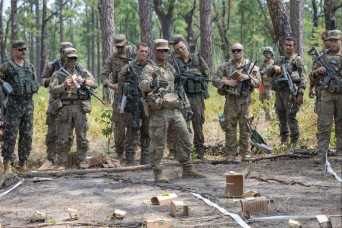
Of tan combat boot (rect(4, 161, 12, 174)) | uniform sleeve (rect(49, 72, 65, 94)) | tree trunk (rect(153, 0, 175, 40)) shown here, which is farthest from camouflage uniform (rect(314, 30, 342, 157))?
tree trunk (rect(153, 0, 175, 40))

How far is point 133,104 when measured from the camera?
31.3 ft

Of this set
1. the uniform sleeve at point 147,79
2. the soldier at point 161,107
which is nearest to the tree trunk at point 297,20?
the soldier at point 161,107

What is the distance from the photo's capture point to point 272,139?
1184 cm

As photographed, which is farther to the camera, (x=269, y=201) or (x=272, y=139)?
(x=272, y=139)

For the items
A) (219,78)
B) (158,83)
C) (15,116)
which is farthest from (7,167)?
(219,78)

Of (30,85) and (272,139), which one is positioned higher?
(30,85)

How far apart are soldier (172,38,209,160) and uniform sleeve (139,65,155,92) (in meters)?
1.55

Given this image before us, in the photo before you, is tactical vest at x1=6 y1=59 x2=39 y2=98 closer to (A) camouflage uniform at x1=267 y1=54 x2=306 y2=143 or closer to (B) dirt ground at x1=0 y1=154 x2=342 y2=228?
(B) dirt ground at x1=0 y1=154 x2=342 y2=228

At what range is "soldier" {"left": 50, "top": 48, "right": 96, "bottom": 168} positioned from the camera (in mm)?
9312

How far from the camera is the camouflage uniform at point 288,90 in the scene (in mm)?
10250

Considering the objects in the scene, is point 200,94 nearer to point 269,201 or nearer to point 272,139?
point 272,139

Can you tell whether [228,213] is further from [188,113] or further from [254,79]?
[254,79]

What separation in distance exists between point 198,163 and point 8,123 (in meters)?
3.13

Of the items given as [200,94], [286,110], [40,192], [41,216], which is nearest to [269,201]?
[41,216]
